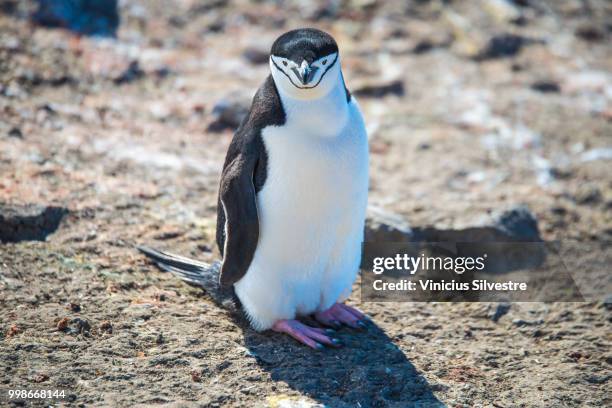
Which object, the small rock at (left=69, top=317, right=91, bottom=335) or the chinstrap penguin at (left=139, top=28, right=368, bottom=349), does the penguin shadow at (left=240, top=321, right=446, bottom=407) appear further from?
the small rock at (left=69, top=317, right=91, bottom=335)

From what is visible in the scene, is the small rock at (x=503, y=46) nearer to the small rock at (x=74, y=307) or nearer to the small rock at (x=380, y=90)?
the small rock at (x=380, y=90)

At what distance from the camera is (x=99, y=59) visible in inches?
262

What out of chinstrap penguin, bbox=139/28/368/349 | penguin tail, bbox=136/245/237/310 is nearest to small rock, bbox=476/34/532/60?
chinstrap penguin, bbox=139/28/368/349

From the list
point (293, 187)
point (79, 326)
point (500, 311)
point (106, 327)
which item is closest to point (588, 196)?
point (500, 311)

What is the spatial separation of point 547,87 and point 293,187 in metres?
4.30

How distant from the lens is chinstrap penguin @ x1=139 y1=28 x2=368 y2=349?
11.9 ft

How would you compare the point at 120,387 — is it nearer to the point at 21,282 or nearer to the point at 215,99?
the point at 21,282

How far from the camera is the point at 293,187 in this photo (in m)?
3.65

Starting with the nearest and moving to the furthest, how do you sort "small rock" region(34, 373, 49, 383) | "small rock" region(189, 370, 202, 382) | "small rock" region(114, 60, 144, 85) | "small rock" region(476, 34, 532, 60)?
1. "small rock" region(34, 373, 49, 383)
2. "small rock" region(189, 370, 202, 382)
3. "small rock" region(114, 60, 144, 85)
4. "small rock" region(476, 34, 532, 60)

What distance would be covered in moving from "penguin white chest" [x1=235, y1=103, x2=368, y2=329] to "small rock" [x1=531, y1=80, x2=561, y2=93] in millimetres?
3824

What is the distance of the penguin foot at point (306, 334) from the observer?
150 inches

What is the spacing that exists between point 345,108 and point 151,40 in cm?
398

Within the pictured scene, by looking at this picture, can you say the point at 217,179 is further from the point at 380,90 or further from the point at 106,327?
the point at 380,90

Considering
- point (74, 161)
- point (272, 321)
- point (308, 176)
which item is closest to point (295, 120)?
point (308, 176)
